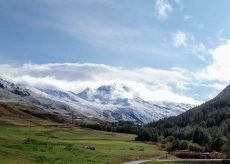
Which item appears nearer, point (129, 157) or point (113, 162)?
point (113, 162)

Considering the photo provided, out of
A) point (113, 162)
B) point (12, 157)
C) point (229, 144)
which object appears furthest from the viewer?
point (229, 144)

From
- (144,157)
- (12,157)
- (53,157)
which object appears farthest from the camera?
(144,157)

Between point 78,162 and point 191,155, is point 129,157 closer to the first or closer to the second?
point 78,162

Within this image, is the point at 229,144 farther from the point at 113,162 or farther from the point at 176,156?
the point at 113,162

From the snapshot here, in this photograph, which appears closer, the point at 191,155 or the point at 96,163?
the point at 96,163

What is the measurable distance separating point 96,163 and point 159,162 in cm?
3254

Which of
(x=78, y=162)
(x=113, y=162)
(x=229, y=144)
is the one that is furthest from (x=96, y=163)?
(x=229, y=144)

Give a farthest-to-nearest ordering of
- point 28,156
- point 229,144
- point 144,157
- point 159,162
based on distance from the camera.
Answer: point 229,144, point 144,157, point 159,162, point 28,156

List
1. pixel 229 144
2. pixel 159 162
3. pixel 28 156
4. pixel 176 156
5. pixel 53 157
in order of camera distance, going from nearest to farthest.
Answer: pixel 28 156
pixel 53 157
pixel 159 162
pixel 229 144
pixel 176 156

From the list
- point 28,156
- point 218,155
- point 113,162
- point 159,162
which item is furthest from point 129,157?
point 218,155

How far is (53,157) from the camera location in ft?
314

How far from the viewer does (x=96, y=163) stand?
3775 inches

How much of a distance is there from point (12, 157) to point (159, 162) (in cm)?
5218

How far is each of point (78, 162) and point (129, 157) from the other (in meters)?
36.3
